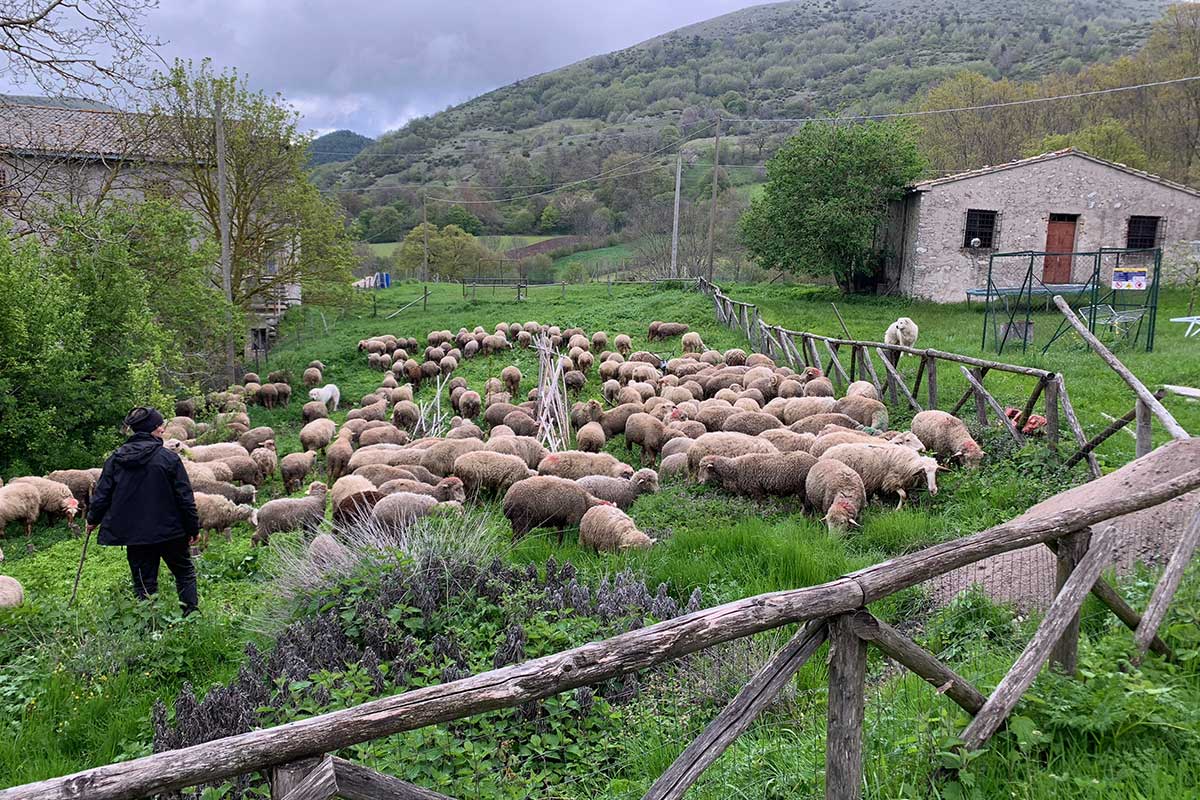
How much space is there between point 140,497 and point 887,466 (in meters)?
7.87

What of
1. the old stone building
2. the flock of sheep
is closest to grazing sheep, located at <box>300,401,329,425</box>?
the flock of sheep

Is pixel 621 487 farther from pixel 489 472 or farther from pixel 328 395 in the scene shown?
pixel 328 395

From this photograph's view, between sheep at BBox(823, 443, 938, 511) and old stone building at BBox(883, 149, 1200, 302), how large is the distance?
→ 17.6 meters

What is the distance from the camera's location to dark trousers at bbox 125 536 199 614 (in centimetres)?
706

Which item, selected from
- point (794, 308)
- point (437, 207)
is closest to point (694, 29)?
point (437, 207)

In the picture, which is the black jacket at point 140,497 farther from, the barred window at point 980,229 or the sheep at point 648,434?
the barred window at point 980,229

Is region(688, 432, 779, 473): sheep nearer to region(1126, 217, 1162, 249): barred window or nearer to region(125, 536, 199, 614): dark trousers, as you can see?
region(125, 536, 199, 614): dark trousers

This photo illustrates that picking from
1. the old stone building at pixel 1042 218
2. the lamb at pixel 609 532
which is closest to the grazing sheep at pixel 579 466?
the lamb at pixel 609 532

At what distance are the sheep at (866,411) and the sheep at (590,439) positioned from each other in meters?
4.12

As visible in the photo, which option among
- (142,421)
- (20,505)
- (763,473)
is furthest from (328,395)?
(763,473)

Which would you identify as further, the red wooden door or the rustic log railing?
the red wooden door

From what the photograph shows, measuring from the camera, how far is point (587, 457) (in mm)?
11234

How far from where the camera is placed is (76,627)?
20.3 feet

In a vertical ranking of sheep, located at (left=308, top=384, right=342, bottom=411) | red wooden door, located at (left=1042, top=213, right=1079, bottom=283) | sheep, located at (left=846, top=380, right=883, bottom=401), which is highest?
red wooden door, located at (left=1042, top=213, right=1079, bottom=283)
